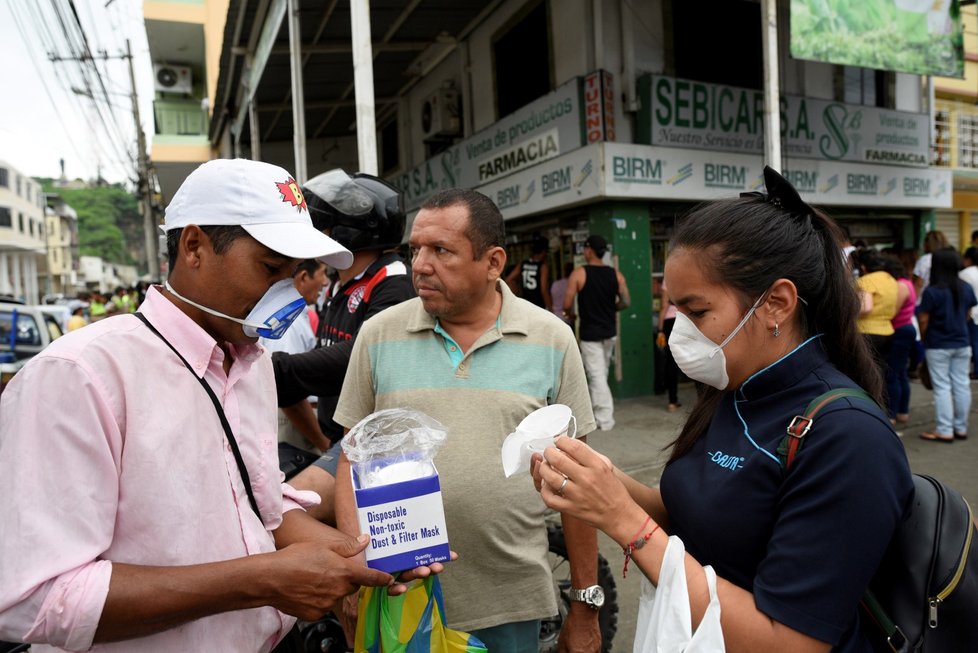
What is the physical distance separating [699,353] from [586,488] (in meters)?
0.44

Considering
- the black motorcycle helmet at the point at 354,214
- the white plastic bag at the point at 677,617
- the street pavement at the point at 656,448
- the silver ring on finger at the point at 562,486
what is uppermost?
the black motorcycle helmet at the point at 354,214

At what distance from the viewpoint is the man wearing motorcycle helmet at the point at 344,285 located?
262 cm

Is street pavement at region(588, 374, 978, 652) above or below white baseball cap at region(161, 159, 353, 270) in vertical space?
below

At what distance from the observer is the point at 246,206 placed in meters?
1.43

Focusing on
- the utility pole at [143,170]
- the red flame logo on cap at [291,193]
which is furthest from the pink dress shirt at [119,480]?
the utility pole at [143,170]

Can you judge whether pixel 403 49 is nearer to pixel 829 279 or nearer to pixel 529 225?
pixel 529 225

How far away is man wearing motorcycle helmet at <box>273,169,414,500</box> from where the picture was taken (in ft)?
8.61

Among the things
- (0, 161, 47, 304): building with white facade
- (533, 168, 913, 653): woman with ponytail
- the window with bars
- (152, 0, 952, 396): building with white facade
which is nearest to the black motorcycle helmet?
(533, 168, 913, 653): woman with ponytail

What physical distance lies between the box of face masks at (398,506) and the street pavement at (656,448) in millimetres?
2288

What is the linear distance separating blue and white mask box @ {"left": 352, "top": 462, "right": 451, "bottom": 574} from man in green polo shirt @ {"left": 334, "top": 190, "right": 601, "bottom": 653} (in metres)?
0.44

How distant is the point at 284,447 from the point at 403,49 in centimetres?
923

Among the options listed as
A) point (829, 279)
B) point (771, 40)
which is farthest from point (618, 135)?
point (829, 279)

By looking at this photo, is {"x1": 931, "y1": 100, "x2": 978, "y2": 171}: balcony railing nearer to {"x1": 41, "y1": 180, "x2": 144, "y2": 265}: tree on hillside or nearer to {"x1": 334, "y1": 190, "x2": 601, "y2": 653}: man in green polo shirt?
{"x1": 334, "y1": 190, "x2": 601, "y2": 653}: man in green polo shirt

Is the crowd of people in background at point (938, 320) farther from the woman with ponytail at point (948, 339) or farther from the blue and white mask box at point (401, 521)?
the blue and white mask box at point (401, 521)
